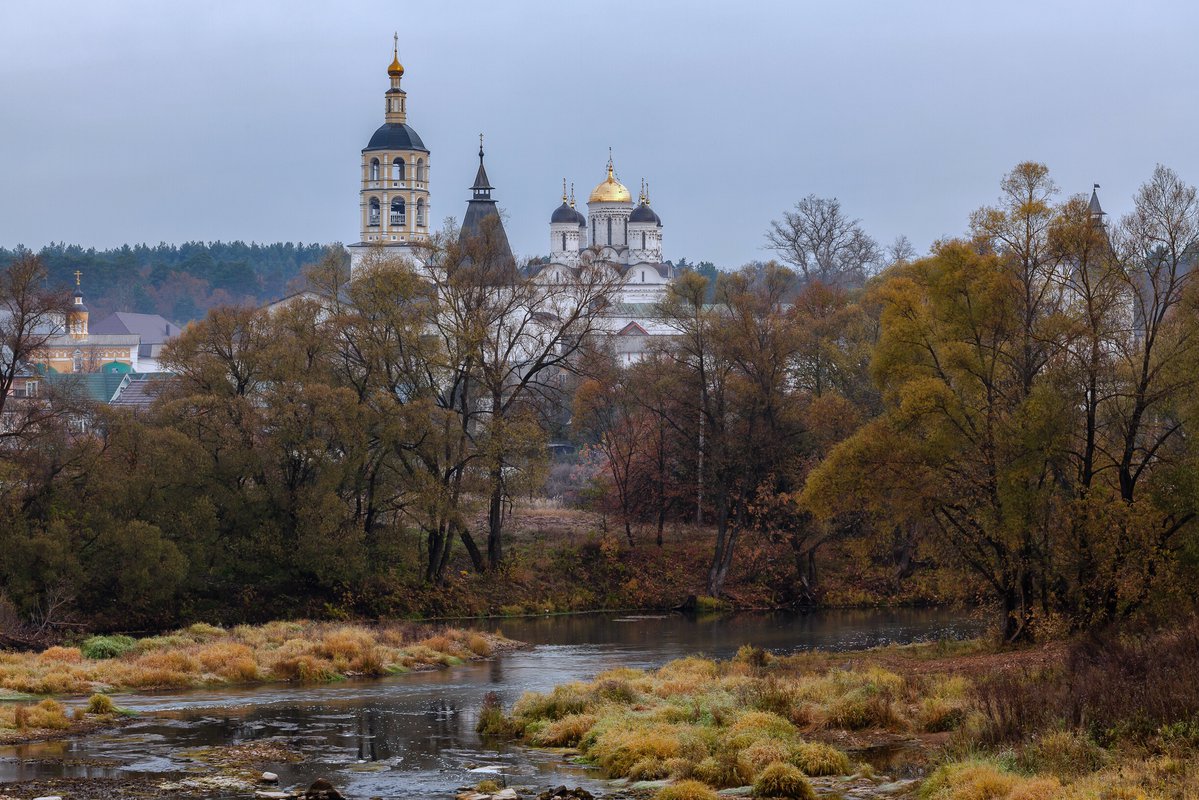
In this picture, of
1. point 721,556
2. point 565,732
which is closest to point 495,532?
point 721,556

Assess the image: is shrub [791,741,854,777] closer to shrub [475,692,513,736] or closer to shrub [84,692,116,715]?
shrub [475,692,513,736]

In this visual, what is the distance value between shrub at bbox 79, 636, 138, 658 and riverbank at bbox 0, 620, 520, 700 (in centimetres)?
2

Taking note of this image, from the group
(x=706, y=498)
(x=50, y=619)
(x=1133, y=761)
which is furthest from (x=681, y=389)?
(x=1133, y=761)

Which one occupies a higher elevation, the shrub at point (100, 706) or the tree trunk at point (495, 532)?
the tree trunk at point (495, 532)

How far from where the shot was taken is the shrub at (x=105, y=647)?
34.1 meters

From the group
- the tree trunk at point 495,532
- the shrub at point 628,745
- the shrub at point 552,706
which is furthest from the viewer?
the tree trunk at point 495,532

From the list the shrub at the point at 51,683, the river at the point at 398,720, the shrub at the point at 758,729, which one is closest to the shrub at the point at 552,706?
the river at the point at 398,720

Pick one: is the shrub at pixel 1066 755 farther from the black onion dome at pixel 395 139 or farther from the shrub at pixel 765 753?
the black onion dome at pixel 395 139

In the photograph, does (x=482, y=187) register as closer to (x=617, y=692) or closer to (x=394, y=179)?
(x=394, y=179)

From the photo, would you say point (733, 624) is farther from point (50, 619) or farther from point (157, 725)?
point (157, 725)

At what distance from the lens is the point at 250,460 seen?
44375mm

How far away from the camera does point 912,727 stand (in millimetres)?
22797

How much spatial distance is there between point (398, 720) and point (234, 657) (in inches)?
283

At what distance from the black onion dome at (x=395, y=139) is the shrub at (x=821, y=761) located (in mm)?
87729
